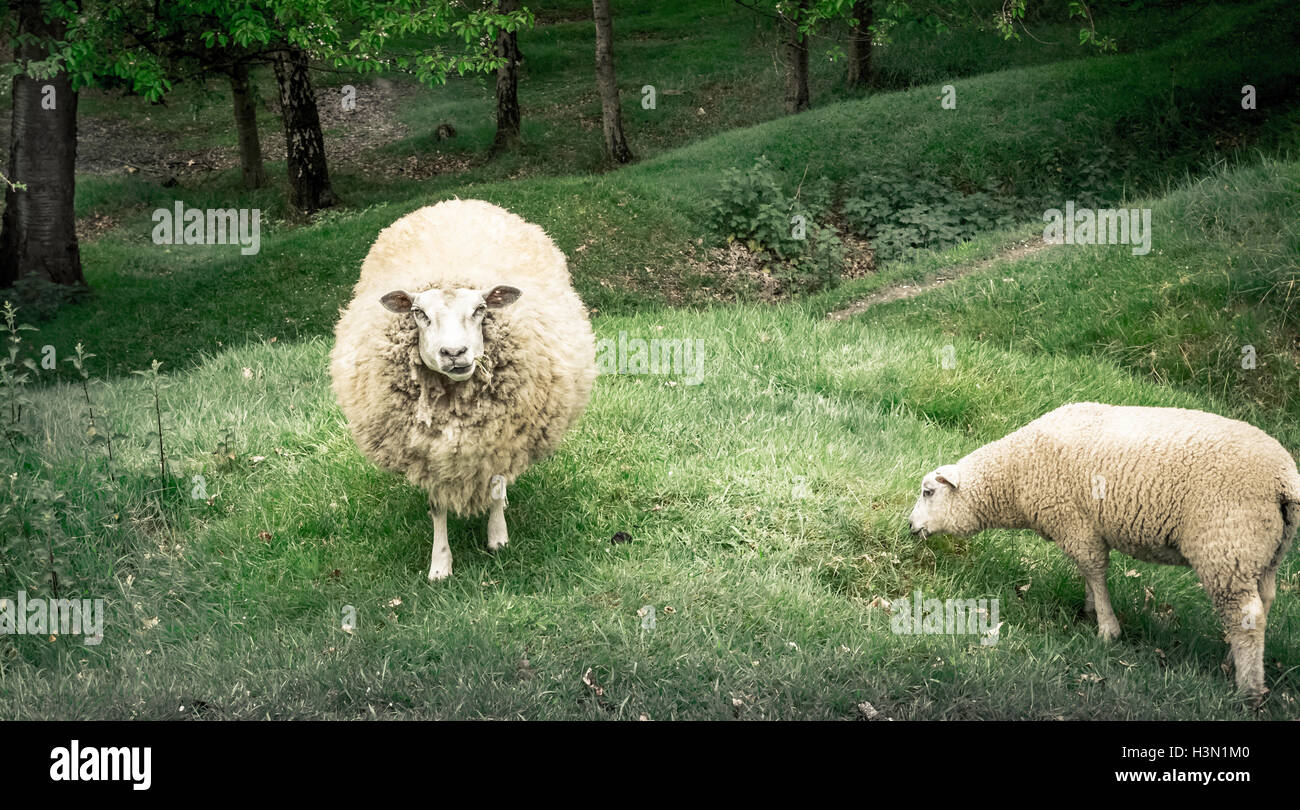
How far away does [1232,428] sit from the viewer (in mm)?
4254

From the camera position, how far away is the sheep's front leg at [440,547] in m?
5.30

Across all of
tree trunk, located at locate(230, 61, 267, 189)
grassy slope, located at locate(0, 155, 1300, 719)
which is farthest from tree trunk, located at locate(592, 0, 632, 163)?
grassy slope, located at locate(0, 155, 1300, 719)

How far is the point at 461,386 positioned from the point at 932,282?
609 centimetres

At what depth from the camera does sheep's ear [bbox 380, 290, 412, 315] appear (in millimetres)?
4832

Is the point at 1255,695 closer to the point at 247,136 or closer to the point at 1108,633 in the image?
the point at 1108,633

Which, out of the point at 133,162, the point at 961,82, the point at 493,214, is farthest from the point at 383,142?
the point at 493,214

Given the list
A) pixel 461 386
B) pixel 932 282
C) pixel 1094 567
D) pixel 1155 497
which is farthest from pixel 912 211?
pixel 461 386

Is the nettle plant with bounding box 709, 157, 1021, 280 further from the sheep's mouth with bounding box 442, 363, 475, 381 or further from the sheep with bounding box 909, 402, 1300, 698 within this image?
the sheep's mouth with bounding box 442, 363, 475, 381

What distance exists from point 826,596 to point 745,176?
11.1 meters

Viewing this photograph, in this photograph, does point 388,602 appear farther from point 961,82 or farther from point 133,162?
point 133,162

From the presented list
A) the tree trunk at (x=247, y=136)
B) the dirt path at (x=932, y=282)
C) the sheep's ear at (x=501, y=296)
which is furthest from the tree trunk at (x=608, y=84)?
the sheep's ear at (x=501, y=296)

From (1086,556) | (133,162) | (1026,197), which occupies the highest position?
(133,162)

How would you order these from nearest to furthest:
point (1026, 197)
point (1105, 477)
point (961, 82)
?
point (1105, 477) → point (1026, 197) → point (961, 82)
